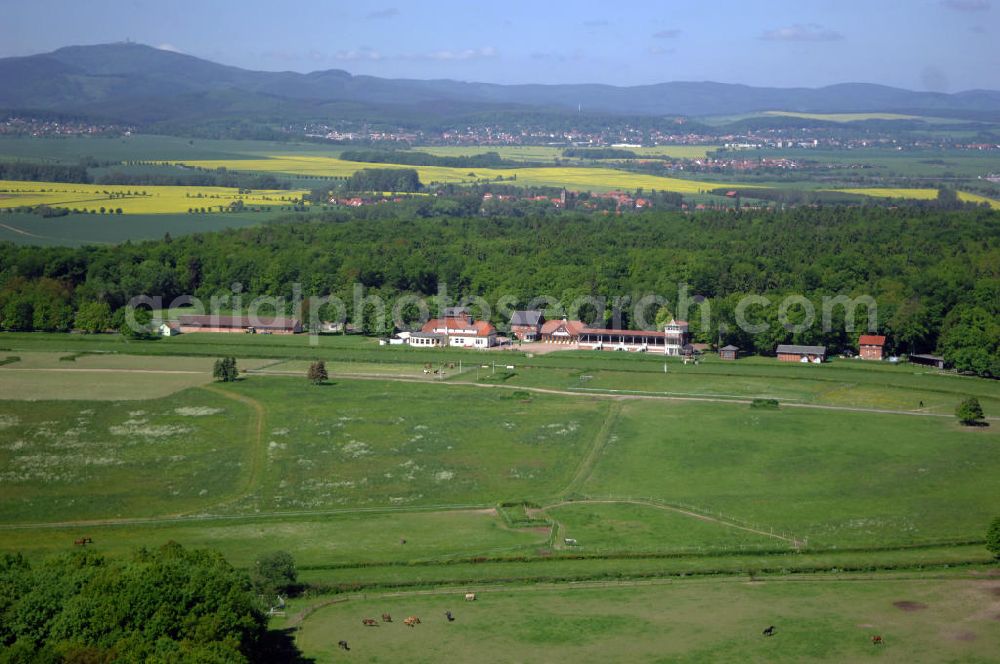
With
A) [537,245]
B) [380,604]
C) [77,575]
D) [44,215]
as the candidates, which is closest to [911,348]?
[537,245]

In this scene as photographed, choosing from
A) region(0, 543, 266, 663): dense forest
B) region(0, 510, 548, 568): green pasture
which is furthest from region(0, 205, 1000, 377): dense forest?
region(0, 543, 266, 663): dense forest

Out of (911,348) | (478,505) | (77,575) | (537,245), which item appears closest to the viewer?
(77,575)

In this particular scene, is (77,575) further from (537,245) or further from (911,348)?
(537,245)

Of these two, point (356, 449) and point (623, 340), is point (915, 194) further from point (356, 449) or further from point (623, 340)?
point (356, 449)

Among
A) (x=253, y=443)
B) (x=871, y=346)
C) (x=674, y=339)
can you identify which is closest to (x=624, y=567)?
(x=253, y=443)

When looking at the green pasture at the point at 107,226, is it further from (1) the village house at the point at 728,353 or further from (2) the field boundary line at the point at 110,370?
(1) the village house at the point at 728,353

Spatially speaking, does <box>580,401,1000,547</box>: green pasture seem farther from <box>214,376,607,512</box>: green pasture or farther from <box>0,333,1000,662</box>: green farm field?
<box>214,376,607,512</box>: green pasture
